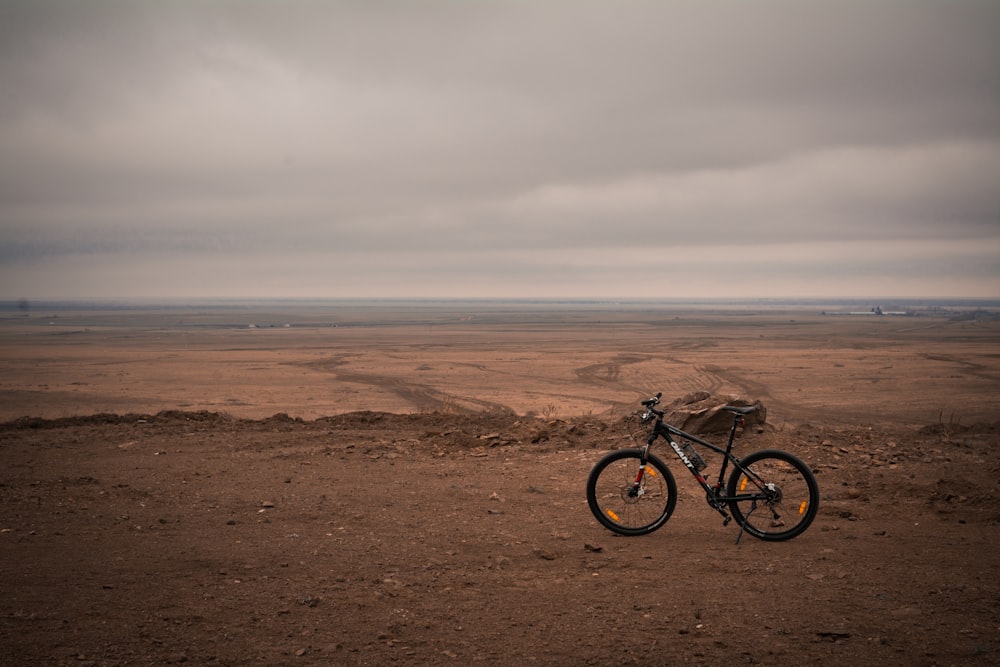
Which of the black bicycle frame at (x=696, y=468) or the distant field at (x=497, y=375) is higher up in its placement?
the black bicycle frame at (x=696, y=468)

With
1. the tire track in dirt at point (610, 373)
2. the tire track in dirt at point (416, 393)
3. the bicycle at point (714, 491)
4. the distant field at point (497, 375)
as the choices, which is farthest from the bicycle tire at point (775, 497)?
the tire track in dirt at point (610, 373)

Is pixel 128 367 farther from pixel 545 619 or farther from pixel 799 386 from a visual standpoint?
pixel 545 619

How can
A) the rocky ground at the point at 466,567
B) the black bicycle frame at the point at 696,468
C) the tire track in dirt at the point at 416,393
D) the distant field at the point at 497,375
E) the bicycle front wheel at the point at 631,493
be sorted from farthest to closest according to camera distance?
the tire track in dirt at the point at 416,393
the distant field at the point at 497,375
the bicycle front wheel at the point at 631,493
the black bicycle frame at the point at 696,468
the rocky ground at the point at 466,567

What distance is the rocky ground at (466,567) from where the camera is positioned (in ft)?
15.4

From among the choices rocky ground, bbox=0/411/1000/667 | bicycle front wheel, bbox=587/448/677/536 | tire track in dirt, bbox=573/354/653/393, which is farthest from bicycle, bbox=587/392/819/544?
tire track in dirt, bbox=573/354/653/393

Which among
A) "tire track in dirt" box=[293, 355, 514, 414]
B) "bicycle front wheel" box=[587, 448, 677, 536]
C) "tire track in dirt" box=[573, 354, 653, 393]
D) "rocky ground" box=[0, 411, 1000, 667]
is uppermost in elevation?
"bicycle front wheel" box=[587, 448, 677, 536]

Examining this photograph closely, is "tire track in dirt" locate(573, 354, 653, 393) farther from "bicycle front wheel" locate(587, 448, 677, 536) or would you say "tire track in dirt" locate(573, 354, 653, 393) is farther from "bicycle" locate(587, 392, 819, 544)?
"bicycle front wheel" locate(587, 448, 677, 536)

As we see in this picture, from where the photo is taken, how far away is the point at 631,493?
6.98 m

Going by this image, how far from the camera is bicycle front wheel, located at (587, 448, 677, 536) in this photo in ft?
22.9

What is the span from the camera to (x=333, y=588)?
569 cm

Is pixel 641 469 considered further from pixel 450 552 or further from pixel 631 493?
pixel 450 552

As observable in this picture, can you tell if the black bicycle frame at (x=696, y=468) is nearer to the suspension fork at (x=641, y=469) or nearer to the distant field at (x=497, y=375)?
the suspension fork at (x=641, y=469)

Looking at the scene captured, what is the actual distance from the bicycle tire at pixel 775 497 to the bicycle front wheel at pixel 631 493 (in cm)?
67

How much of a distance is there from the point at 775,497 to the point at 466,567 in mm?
3087
